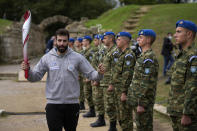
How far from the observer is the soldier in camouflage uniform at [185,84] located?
2.88 m

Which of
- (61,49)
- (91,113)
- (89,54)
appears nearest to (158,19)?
(89,54)

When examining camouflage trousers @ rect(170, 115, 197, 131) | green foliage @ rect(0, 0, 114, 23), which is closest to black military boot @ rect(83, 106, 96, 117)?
camouflage trousers @ rect(170, 115, 197, 131)

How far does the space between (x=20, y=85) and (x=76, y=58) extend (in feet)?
26.9

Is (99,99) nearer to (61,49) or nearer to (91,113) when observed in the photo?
(91,113)

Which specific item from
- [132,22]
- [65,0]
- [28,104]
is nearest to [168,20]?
[132,22]

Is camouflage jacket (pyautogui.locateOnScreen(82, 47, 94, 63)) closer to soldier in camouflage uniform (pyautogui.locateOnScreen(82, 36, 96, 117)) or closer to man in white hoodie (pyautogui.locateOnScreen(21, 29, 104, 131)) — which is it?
soldier in camouflage uniform (pyautogui.locateOnScreen(82, 36, 96, 117))

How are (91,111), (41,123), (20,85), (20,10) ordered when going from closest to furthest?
1. (41,123)
2. (91,111)
3. (20,85)
4. (20,10)

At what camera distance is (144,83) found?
3.79m

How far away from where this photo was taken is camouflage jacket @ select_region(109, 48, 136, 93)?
179 inches

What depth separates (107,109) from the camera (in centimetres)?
525

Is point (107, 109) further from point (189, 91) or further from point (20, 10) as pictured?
point (20, 10)

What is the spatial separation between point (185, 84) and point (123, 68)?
175 centimetres

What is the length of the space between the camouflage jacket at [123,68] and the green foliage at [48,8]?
3537cm

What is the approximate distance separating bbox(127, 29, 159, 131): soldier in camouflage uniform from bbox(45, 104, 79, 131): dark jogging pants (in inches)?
37.6
